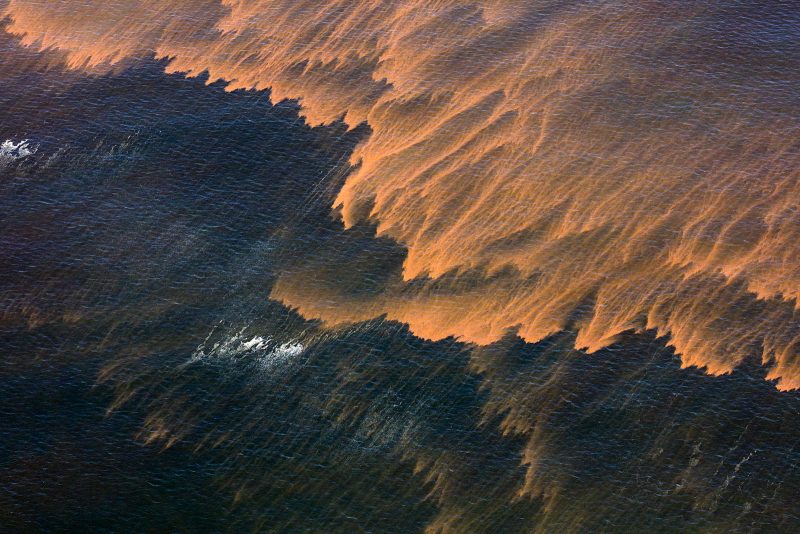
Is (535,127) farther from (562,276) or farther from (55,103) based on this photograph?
(55,103)

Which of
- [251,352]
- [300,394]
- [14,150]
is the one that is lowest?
[300,394]

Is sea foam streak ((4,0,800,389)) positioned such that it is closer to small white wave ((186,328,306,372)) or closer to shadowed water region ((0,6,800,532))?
shadowed water region ((0,6,800,532))

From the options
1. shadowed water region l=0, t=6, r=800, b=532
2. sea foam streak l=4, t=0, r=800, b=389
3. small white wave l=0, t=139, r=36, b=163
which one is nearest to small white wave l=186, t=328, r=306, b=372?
shadowed water region l=0, t=6, r=800, b=532

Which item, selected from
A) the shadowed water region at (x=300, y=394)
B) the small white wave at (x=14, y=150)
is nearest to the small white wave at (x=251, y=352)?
the shadowed water region at (x=300, y=394)

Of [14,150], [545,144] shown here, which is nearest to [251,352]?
[545,144]

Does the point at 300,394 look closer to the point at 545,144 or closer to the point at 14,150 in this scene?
the point at 545,144
